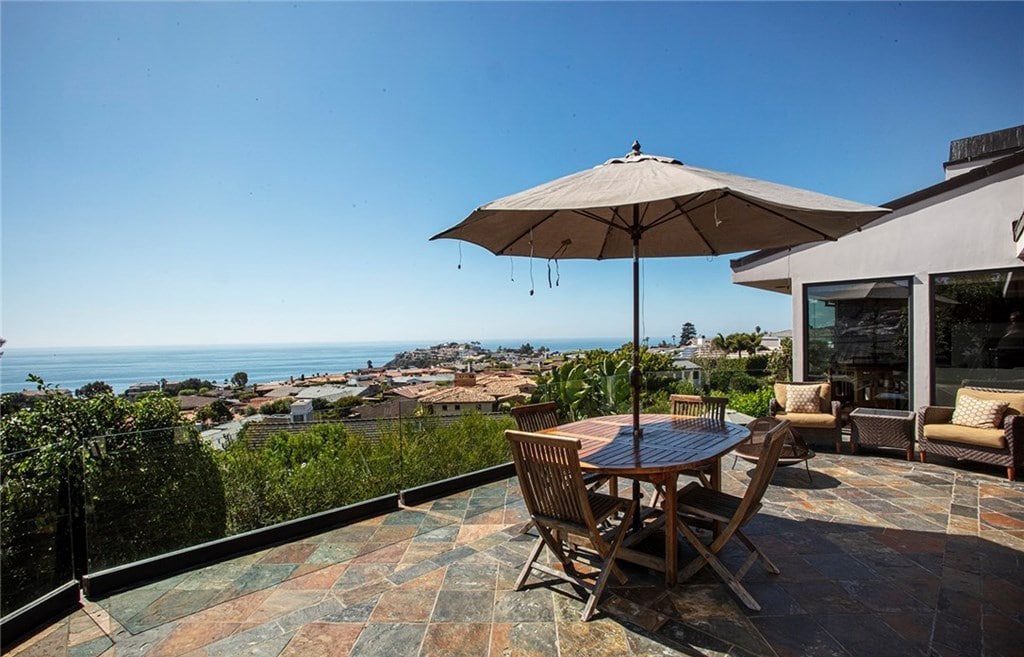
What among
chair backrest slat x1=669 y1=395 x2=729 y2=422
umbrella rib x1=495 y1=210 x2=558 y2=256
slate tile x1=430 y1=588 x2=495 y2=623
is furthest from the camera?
chair backrest slat x1=669 y1=395 x2=729 y2=422

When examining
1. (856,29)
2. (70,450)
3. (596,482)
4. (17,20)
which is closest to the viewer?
(70,450)

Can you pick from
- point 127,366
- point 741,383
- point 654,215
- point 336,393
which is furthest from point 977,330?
point 127,366

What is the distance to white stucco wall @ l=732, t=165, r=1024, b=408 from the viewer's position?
5.39 metres

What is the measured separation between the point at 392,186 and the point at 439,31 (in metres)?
5.40

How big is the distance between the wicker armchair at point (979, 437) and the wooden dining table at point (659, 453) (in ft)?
11.4

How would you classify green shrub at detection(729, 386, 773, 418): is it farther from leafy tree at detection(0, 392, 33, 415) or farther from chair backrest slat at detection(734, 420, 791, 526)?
leafy tree at detection(0, 392, 33, 415)

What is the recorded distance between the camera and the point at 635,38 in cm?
629

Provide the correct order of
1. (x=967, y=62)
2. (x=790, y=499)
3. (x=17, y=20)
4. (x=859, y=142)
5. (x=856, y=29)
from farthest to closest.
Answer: (x=859, y=142)
(x=967, y=62)
(x=856, y=29)
(x=790, y=499)
(x=17, y=20)

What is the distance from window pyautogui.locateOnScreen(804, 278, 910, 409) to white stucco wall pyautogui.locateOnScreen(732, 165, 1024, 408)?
152 mm

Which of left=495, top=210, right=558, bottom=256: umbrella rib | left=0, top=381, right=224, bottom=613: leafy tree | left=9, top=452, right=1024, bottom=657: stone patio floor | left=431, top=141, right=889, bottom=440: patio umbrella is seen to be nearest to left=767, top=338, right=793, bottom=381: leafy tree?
left=9, top=452, right=1024, bottom=657: stone patio floor

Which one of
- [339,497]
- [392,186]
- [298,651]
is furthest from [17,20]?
[392,186]

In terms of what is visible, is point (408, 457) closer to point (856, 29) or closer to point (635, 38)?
point (635, 38)

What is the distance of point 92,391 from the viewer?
3816 mm

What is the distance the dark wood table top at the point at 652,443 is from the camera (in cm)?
253
